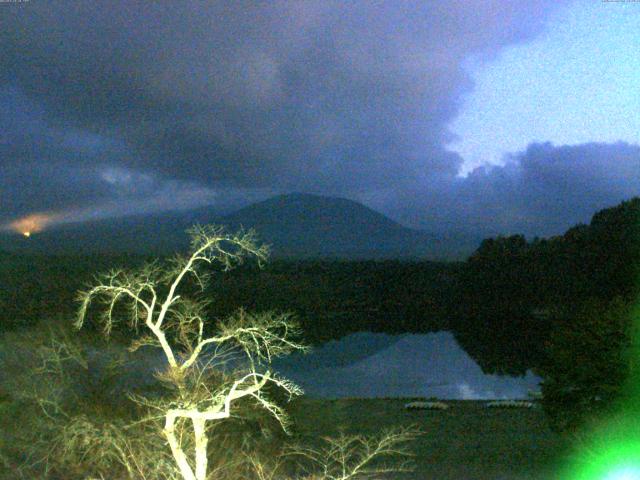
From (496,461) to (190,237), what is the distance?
34.0ft

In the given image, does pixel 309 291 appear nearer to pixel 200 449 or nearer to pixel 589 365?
pixel 589 365

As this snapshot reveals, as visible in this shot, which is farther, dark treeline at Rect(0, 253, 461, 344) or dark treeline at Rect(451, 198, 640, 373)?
dark treeline at Rect(451, 198, 640, 373)

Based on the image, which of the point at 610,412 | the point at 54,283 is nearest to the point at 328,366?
the point at 54,283

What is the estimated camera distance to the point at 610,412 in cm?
1394

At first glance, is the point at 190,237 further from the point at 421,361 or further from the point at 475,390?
the point at 421,361

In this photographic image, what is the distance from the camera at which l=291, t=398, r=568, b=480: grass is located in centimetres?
1469

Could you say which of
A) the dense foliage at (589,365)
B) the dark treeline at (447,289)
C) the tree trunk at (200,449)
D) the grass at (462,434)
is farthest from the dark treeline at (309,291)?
the tree trunk at (200,449)

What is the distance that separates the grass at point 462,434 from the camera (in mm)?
Answer: 14688

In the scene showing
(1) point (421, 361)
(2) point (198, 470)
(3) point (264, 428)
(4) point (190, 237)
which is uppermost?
(4) point (190, 237)

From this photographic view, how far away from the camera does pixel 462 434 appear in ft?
60.1

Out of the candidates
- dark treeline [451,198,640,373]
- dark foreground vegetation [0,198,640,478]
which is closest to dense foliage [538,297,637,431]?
dark foreground vegetation [0,198,640,478]

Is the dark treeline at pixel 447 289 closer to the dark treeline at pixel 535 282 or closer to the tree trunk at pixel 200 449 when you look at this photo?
the dark treeline at pixel 535 282

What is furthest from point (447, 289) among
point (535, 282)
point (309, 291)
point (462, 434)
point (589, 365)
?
point (589, 365)

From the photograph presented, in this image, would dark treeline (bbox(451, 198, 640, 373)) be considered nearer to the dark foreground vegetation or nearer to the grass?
the dark foreground vegetation
